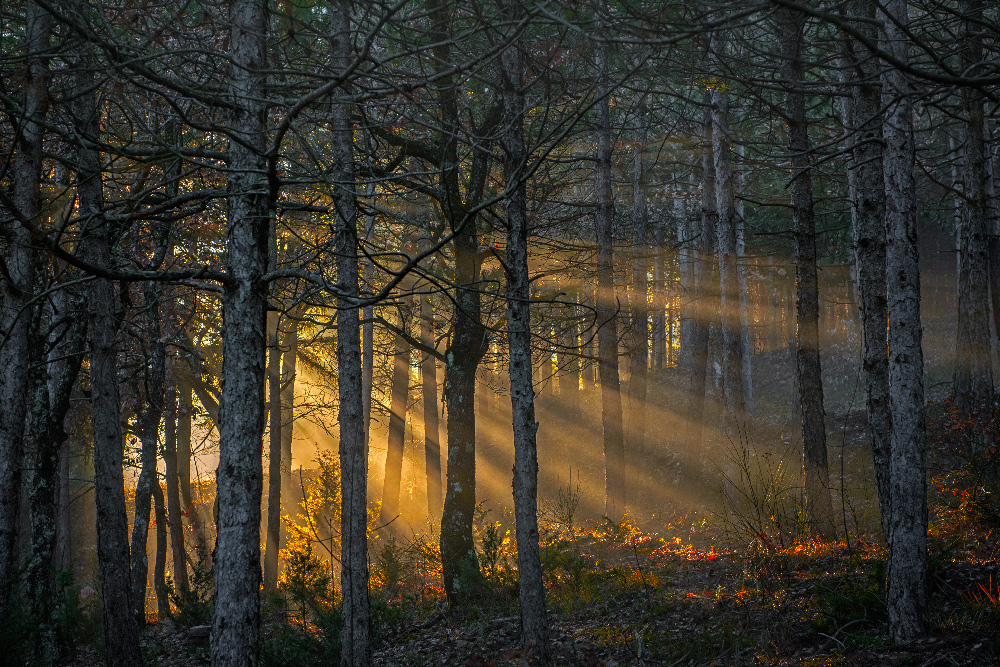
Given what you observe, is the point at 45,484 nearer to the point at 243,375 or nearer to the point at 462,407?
the point at 243,375

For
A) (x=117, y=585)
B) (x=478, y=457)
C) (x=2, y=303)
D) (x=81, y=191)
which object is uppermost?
(x=81, y=191)

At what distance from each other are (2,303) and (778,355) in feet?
112

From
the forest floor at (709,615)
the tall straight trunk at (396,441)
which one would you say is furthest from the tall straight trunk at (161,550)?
the tall straight trunk at (396,441)

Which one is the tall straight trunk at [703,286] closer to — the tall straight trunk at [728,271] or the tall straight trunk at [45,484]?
the tall straight trunk at [728,271]

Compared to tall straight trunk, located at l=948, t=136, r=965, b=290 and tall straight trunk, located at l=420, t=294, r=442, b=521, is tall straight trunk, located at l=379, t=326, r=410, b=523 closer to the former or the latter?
tall straight trunk, located at l=420, t=294, r=442, b=521

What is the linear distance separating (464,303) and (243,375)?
5.41 metres

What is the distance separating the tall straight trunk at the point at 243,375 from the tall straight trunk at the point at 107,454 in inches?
117

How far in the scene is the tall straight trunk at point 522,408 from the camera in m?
7.15

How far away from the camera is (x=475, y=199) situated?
35.4 ft

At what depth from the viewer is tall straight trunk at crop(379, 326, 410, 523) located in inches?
794

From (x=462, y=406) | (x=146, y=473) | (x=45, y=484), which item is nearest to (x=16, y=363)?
(x=45, y=484)

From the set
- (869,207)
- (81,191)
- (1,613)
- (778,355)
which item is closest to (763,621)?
(869,207)

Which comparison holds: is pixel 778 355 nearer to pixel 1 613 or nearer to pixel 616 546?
pixel 616 546

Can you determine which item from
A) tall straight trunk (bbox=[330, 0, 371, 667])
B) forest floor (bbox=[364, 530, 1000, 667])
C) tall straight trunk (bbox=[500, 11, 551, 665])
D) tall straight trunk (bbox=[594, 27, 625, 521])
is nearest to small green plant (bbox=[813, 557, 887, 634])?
forest floor (bbox=[364, 530, 1000, 667])
